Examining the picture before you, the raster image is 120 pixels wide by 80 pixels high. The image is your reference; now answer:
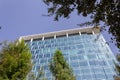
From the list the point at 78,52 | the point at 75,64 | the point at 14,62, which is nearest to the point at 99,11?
the point at 14,62

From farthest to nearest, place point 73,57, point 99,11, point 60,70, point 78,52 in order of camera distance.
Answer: point 78,52 < point 73,57 < point 60,70 < point 99,11

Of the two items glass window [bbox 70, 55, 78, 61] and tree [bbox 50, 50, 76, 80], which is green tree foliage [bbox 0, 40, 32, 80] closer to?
tree [bbox 50, 50, 76, 80]

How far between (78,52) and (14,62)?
186 ft

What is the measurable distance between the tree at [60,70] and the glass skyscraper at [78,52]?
30799 millimetres

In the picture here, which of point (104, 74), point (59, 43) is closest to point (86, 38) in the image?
point (59, 43)

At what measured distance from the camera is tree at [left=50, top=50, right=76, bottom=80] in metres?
23.5

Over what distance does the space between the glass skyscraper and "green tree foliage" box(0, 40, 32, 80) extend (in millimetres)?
38704

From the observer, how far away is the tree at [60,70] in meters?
23.5

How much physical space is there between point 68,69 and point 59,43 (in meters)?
55.6

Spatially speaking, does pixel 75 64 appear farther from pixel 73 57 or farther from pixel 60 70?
pixel 60 70

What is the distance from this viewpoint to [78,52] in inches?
2859

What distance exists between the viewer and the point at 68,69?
81.7 feet

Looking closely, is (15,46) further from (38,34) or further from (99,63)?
(38,34)

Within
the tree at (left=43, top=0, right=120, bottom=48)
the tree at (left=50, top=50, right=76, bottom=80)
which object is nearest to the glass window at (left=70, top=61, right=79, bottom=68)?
the tree at (left=50, top=50, right=76, bottom=80)
